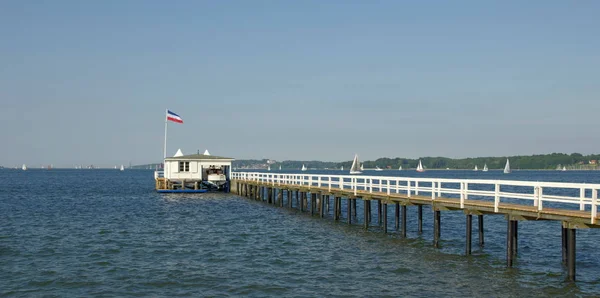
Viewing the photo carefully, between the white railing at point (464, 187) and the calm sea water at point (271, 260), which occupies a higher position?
the white railing at point (464, 187)

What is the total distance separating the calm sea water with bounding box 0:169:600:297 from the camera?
59.9 ft

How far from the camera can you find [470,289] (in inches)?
709

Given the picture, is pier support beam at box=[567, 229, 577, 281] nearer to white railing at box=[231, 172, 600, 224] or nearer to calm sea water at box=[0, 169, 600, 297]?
calm sea water at box=[0, 169, 600, 297]

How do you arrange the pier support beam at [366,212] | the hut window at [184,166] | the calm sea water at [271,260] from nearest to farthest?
the calm sea water at [271,260] < the pier support beam at [366,212] < the hut window at [184,166]

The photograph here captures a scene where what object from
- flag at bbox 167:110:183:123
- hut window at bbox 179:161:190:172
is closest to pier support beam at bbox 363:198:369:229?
hut window at bbox 179:161:190:172

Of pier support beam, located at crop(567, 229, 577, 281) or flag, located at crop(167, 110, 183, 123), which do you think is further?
flag, located at crop(167, 110, 183, 123)

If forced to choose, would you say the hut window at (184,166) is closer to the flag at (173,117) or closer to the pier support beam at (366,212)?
the flag at (173,117)

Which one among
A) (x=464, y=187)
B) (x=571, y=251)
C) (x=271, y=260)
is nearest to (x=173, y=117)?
(x=271, y=260)

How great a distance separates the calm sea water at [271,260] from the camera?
18.3 m

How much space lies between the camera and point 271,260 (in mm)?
22969

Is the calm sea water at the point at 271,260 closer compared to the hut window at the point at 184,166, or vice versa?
the calm sea water at the point at 271,260

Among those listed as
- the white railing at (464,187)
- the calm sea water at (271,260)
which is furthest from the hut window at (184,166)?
the calm sea water at (271,260)

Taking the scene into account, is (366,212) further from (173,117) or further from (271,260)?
(173,117)

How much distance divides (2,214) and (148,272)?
2659cm
